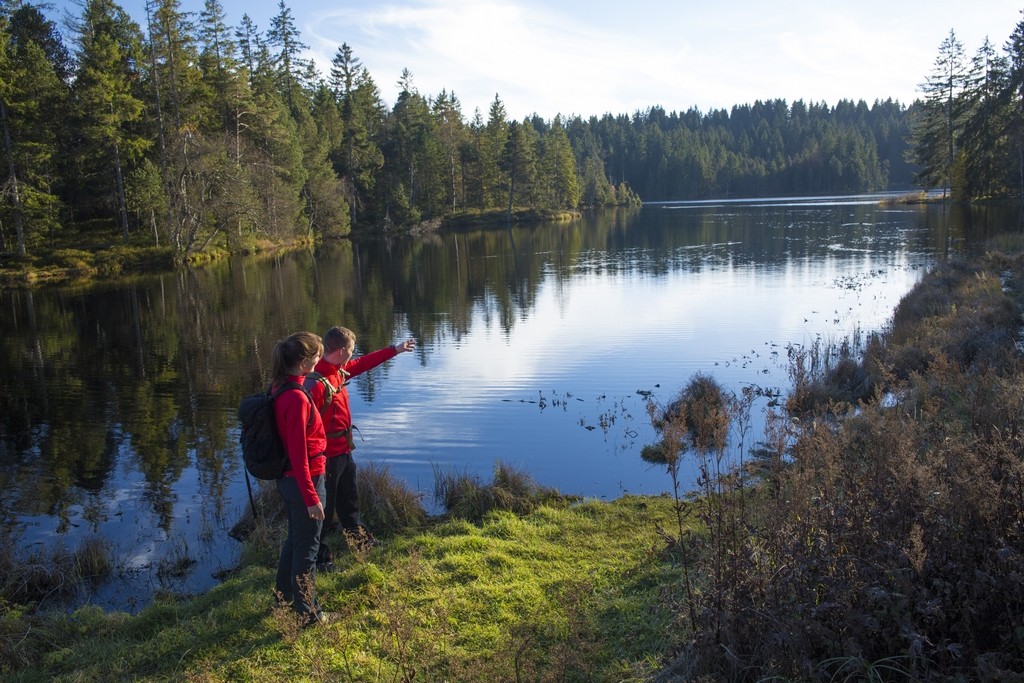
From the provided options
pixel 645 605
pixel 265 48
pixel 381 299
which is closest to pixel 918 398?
pixel 645 605

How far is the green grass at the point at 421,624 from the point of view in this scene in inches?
155

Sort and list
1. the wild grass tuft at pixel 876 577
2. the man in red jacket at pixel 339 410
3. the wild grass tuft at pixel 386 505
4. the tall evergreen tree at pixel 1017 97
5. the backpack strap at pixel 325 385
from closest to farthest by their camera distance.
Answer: the wild grass tuft at pixel 876 577 → the backpack strap at pixel 325 385 → the man in red jacket at pixel 339 410 → the wild grass tuft at pixel 386 505 → the tall evergreen tree at pixel 1017 97

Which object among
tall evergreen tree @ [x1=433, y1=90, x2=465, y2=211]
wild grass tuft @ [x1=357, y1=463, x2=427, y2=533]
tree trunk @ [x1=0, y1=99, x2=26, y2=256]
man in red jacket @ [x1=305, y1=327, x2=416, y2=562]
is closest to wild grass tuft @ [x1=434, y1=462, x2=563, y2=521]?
wild grass tuft @ [x1=357, y1=463, x2=427, y2=533]

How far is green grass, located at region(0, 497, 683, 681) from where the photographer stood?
393cm

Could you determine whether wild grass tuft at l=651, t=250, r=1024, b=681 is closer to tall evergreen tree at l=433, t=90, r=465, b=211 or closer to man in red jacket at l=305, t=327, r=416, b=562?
man in red jacket at l=305, t=327, r=416, b=562

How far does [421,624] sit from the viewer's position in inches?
178

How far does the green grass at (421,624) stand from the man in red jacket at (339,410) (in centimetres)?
44

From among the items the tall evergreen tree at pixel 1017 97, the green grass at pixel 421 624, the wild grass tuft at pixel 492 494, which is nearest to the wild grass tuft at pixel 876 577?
the green grass at pixel 421 624

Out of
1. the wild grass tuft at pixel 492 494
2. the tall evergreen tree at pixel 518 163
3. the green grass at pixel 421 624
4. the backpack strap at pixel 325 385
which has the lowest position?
the wild grass tuft at pixel 492 494

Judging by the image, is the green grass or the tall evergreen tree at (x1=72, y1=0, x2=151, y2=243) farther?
the tall evergreen tree at (x1=72, y1=0, x2=151, y2=243)

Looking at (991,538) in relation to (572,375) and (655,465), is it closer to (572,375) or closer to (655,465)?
(655,465)

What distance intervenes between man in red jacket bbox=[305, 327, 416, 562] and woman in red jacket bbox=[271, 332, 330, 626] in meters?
0.43

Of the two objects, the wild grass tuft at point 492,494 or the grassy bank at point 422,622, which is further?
the wild grass tuft at point 492,494

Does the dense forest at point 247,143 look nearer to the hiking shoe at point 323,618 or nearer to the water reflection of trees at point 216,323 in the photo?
the water reflection of trees at point 216,323
